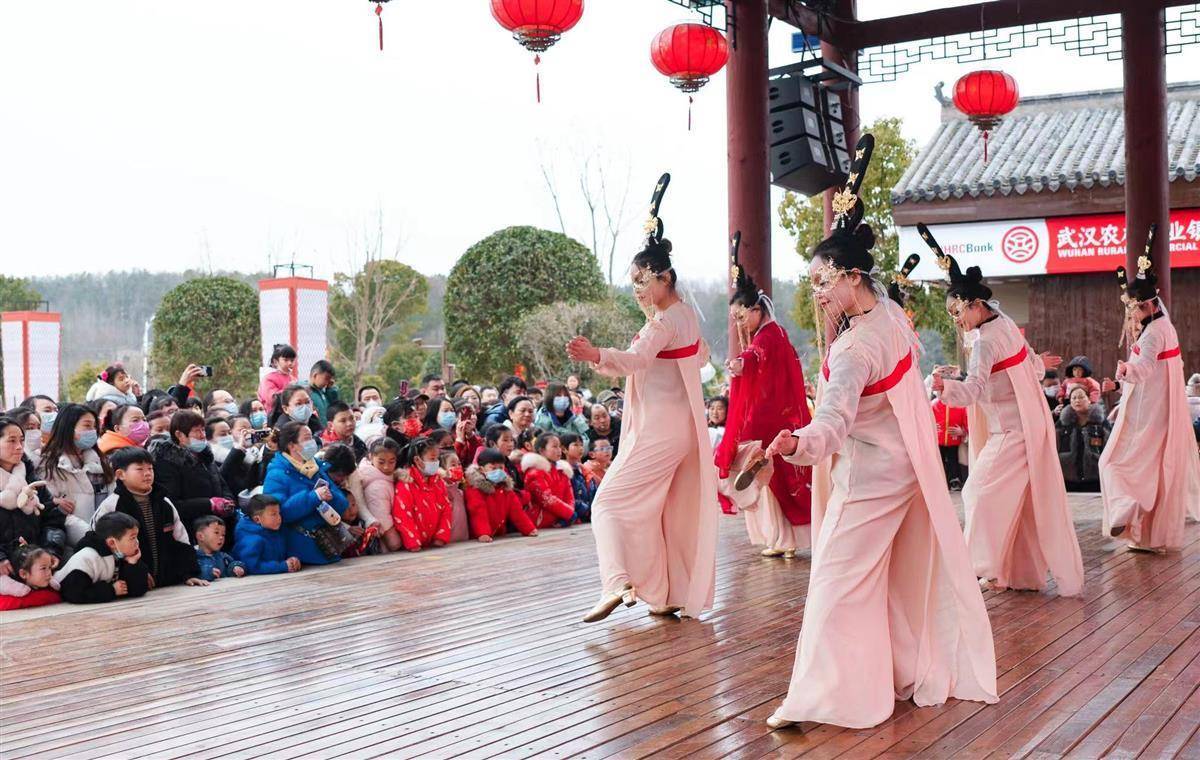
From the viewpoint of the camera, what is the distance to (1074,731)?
356 centimetres

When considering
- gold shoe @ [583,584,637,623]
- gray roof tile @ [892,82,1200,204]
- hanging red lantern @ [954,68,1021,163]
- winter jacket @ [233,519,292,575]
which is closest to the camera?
gold shoe @ [583,584,637,623]

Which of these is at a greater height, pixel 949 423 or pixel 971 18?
pixel 971 18

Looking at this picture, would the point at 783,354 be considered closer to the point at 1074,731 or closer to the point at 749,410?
the point at 749,410

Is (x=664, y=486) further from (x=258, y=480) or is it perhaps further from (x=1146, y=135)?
(x=1146, y=135)

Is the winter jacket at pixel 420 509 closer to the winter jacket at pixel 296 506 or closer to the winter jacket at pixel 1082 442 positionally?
the winter jacket at pixel 296 506

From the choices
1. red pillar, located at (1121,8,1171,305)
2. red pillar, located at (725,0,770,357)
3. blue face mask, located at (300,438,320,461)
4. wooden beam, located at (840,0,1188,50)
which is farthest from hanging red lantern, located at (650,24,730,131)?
red pillar, located at (1121,8,1171,305)

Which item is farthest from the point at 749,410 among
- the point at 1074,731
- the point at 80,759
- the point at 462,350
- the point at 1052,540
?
the point at 462,350

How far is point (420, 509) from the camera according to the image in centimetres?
763

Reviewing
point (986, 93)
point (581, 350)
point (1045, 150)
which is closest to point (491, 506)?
point (581, 350)

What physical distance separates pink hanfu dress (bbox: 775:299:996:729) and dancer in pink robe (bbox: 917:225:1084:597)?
2.01 meters

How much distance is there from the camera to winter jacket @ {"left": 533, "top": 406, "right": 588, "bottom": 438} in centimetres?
951

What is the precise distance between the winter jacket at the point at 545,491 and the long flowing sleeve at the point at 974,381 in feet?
11.8

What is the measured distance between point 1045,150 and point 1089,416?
6351 mm

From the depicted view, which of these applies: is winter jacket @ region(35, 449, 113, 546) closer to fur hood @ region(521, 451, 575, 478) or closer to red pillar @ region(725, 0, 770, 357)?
fur hood @ region(521, 451, 575, 478)
